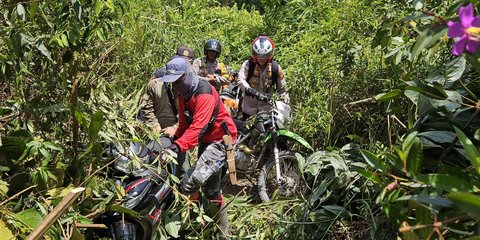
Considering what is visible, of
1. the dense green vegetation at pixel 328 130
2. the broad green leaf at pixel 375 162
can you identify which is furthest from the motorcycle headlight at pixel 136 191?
the broad green leaf at pixel 375 162

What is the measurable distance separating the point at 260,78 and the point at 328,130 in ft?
6.42

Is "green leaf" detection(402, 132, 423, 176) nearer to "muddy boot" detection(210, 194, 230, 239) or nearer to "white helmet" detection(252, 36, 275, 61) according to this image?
"muddy boot" detection(210, 194, 230, 239)

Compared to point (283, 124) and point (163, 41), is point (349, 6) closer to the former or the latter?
point (283, 124)

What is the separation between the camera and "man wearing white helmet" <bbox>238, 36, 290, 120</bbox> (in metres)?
6.43

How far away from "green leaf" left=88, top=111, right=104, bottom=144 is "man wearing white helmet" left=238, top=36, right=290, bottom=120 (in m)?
3.44

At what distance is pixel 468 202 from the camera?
119 cm

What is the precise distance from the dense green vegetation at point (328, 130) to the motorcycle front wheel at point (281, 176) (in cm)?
89

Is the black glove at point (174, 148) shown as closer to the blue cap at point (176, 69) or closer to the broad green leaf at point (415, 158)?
the blue cap at point (176, 69)

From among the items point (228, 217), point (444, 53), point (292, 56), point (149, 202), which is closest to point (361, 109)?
point (444, 53)

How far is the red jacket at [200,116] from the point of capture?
431 cm

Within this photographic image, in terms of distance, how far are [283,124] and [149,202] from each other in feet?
7.70

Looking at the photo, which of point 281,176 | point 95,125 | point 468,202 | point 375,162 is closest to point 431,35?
point 468,202

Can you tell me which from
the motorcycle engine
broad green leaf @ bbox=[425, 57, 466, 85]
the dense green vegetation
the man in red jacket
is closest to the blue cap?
the man in red jacket

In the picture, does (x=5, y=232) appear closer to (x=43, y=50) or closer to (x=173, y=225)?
(x=43, y=50)
